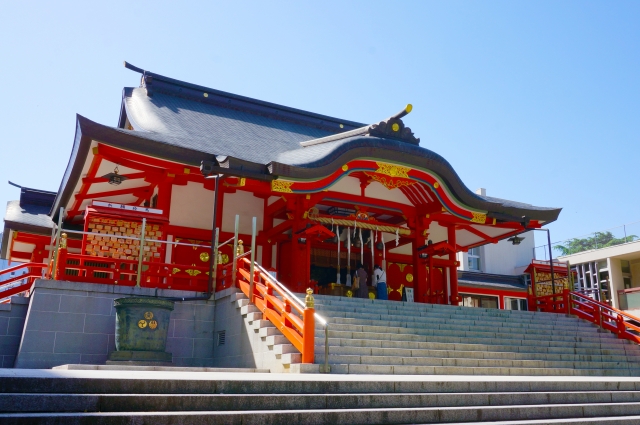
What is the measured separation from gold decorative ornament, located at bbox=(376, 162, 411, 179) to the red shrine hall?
0.04 metres

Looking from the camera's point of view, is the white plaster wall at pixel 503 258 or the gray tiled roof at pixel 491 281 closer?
the gray tiled roof at pixel 491 281

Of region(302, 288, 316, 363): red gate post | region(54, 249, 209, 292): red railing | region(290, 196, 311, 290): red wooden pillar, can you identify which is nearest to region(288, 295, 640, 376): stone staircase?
region(302, 288, 316, 363): red gate post

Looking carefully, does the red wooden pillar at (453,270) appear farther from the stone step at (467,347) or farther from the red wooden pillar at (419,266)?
the stone step at (467,347)

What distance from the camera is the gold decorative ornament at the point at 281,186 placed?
1353cm

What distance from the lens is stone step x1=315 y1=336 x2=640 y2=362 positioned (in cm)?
991

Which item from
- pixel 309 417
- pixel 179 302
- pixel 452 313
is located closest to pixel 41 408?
pixel 309 417

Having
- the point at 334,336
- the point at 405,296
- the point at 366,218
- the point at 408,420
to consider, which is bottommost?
the point at 408,420

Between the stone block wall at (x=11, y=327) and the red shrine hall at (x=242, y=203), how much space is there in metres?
0.91

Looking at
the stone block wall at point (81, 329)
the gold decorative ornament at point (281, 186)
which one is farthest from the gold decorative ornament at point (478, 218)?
the stone block wall at point (81, 329)

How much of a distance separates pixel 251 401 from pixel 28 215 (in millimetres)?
16392

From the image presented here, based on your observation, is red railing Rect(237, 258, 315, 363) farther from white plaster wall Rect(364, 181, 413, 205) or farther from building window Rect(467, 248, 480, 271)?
building window Rect(467, 248, 480, 271)

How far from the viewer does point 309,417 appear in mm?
5594

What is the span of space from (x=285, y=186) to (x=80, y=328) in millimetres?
5330

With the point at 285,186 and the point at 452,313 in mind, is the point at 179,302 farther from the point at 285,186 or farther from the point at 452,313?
the point at 452,313
